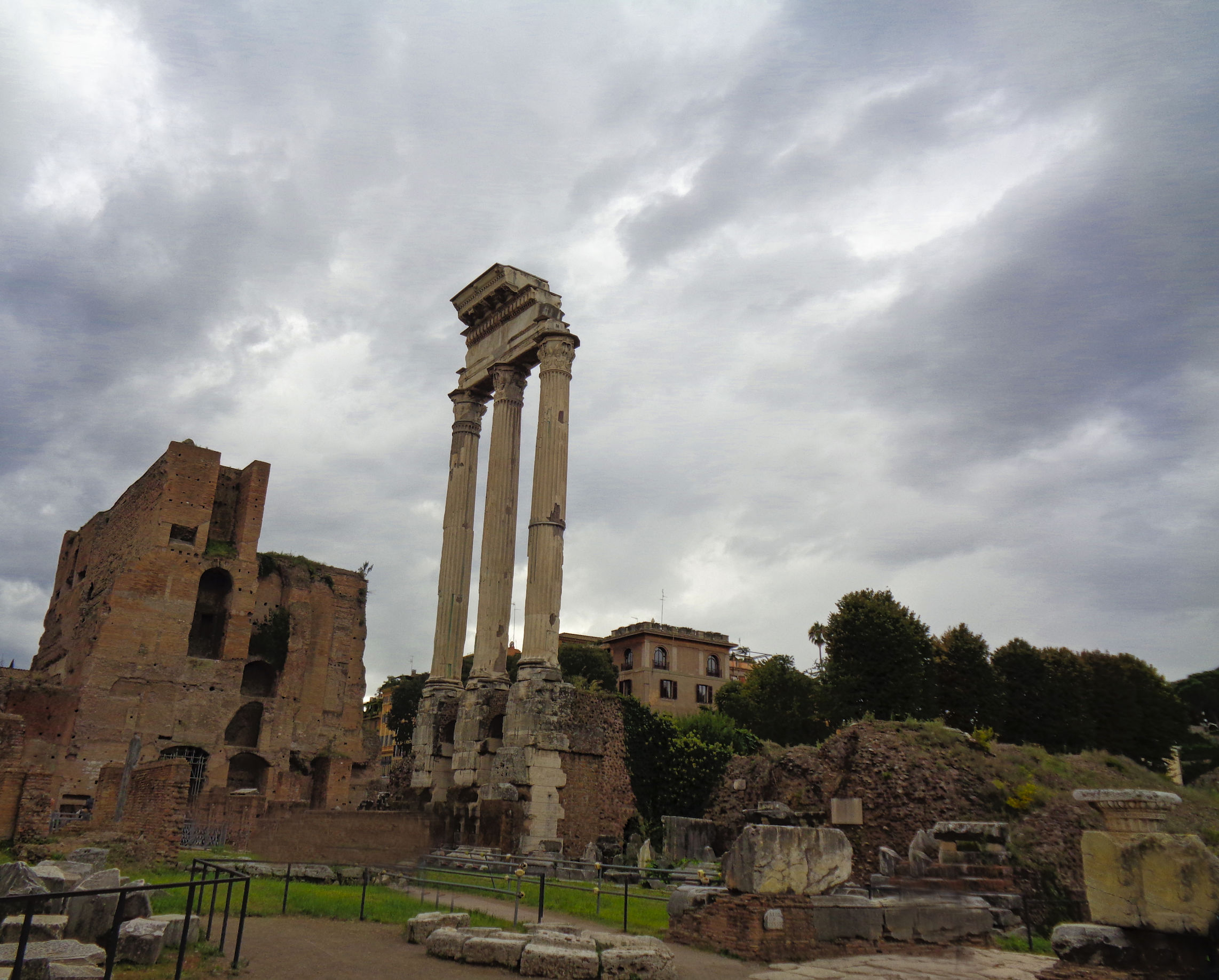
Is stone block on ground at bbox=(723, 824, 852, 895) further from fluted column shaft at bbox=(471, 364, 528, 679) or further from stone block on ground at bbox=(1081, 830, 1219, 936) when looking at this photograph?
fluted column shaft at bbox=(471, 364, 528, 679)

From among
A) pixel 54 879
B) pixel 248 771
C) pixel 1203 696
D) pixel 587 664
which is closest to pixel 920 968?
pixel 54 879

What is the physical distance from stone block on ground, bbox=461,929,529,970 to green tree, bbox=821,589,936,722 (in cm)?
2549

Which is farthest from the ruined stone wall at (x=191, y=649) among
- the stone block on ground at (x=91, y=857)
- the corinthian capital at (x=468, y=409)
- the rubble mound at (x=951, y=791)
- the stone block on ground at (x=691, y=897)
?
the stone block on ground at (x=691, y=897)

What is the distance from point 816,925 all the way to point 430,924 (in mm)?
3942

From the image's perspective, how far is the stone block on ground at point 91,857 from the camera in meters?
10.3

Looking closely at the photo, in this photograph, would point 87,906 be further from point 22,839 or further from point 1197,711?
point 1197,711

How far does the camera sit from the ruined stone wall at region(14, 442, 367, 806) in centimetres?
3134

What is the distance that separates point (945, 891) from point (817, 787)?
23.7 ft

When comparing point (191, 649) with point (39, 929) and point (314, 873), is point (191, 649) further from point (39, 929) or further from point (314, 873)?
point (39, 929)

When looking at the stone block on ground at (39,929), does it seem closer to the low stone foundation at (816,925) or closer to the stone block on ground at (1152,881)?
the low stone foundation at (816,925)

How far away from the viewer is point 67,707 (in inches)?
1232

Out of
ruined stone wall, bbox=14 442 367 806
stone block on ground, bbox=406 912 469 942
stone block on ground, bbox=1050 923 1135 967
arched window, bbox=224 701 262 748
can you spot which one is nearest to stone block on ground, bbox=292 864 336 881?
stone block on ground, bbox=406 912 469 942

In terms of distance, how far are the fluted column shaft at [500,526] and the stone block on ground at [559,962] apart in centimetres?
1380

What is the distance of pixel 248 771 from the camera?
35.0m
